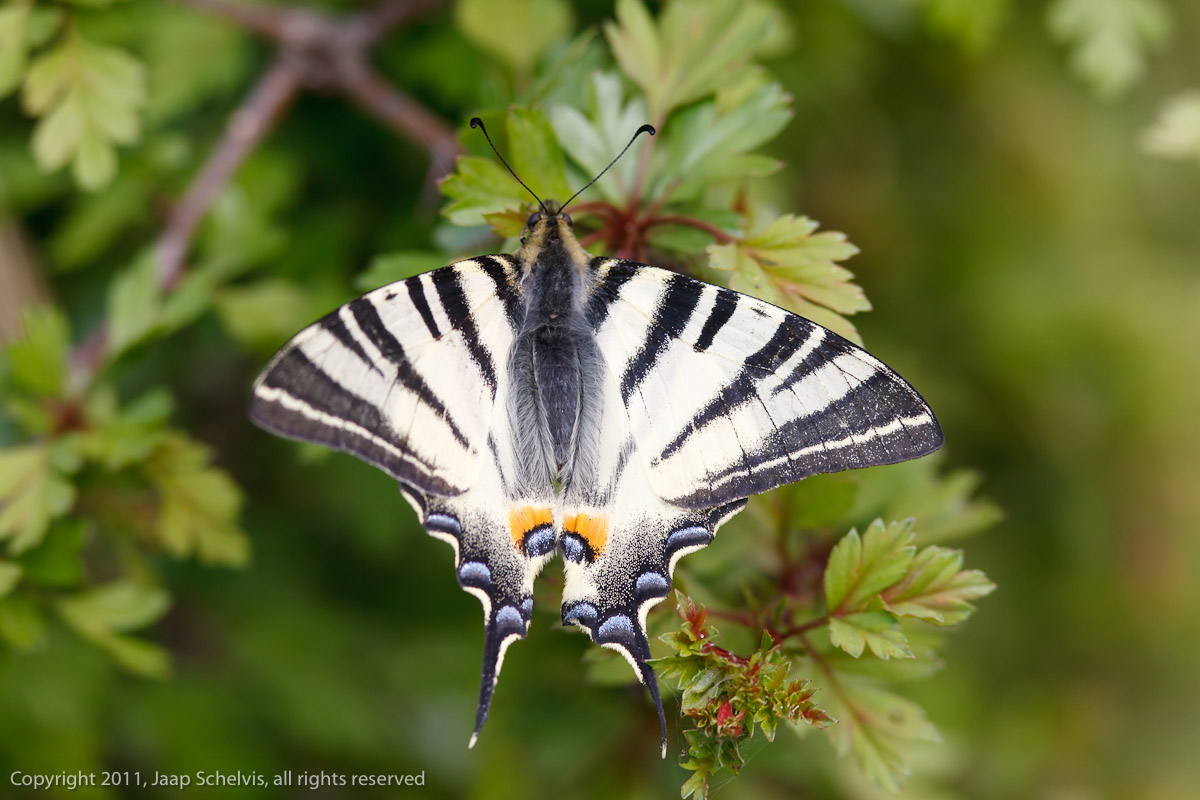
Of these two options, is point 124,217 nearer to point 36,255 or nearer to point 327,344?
point 36,255

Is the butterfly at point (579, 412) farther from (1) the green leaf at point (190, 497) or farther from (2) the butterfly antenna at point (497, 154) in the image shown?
(1) the green leaf at point (190, 497)

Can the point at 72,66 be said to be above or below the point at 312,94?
below

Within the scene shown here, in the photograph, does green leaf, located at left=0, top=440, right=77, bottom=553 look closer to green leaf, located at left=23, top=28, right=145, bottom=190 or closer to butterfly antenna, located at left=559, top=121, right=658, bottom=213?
green leaf, located at left=23, top=28, right=145, bottom=190

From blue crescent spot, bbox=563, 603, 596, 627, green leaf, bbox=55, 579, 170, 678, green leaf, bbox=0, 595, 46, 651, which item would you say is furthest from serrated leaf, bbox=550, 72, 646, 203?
green leaf, bbox=0, 595, 46, 651

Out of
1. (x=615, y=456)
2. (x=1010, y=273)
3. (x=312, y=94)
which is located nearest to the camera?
(x=615, y=456)

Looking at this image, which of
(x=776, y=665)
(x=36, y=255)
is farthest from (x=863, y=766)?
(x=36, y=255)
